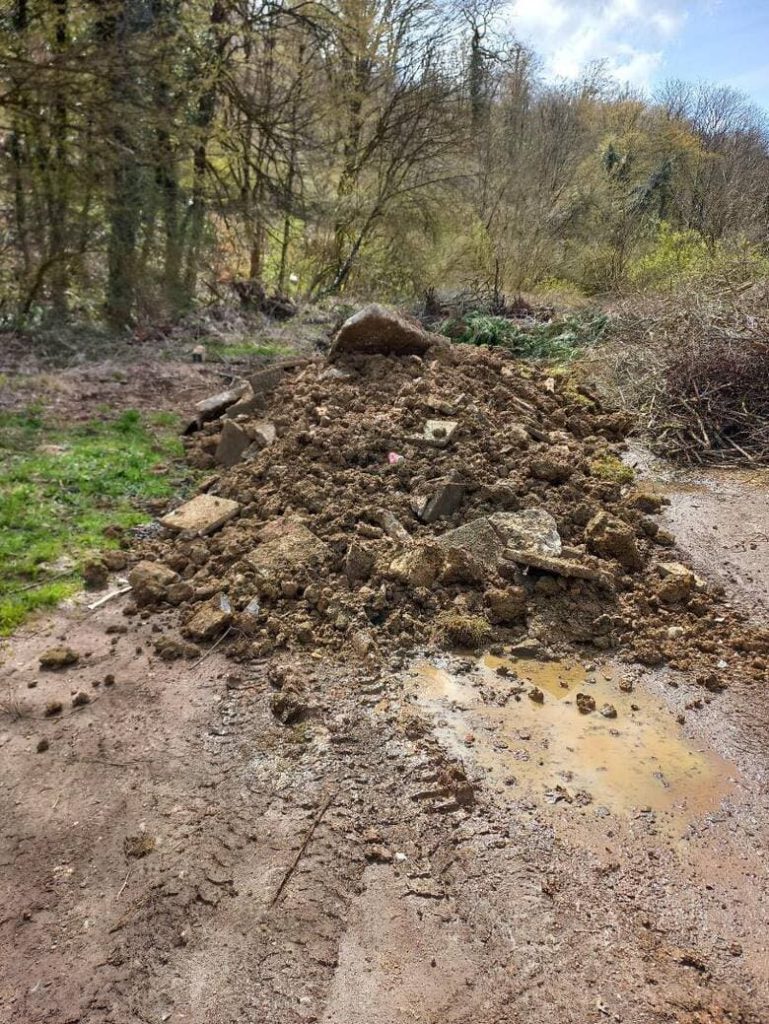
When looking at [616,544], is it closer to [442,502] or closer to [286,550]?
[442,502]

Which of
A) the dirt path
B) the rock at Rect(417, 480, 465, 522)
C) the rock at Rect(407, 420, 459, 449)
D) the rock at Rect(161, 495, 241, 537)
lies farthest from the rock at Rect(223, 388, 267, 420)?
the dirt path

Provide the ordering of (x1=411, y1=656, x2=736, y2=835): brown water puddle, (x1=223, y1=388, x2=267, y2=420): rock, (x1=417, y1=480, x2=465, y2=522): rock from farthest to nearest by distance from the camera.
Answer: (x1=223, y1=388, x2=267, y2=420): rock → (x1=417, y1=480, x2=465, y2=522): rock → (x1=411, y1=656, x2=736, y2=835): brown water puddle

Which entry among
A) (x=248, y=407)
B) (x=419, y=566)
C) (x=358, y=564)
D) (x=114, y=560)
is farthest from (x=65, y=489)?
(x=419, y=566)

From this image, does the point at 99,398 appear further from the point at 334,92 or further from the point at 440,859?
the point at 334,92

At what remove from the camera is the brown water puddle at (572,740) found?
9.58 ft

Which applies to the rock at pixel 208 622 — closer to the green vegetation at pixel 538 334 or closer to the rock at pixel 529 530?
the rock at pixel 529 530

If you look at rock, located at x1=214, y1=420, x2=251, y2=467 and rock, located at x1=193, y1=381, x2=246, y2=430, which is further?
rock, located at x1=193, y1=381, x2=246, y2=430

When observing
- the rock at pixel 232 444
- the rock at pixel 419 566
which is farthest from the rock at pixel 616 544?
the rock at pixel 232 444

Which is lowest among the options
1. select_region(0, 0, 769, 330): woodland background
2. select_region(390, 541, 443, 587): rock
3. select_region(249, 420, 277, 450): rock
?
select_region(390, 541, 443, 587): rock

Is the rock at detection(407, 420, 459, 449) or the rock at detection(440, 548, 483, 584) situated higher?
the rock at detection(407, 420, 459, 449)

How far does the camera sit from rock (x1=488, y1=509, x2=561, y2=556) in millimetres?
4359

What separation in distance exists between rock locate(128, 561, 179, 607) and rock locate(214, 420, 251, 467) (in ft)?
6.22

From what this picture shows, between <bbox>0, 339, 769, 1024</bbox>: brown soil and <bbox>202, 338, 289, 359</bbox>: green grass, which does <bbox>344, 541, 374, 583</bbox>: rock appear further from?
<bbox>202, 338, 289, 359</bbox>: green grass

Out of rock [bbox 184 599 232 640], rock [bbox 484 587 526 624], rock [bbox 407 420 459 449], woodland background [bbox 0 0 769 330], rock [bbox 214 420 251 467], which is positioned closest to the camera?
rock [bbox 184 599 232 640]
